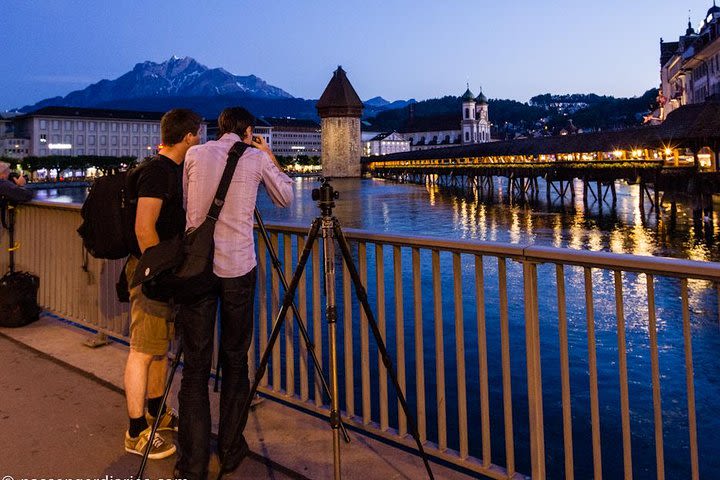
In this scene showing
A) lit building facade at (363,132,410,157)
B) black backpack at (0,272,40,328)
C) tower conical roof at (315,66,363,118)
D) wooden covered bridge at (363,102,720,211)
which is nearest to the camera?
black backpack at (0,272,40,328)

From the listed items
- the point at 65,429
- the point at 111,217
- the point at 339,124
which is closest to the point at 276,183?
the point at 111,217

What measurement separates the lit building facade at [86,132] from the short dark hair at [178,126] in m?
114

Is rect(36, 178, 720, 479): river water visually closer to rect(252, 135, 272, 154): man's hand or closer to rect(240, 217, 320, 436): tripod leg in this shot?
rect(240, 217, 320, 436): tripod leg

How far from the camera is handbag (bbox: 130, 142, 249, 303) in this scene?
9.47ft

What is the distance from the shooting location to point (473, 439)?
6906 mm

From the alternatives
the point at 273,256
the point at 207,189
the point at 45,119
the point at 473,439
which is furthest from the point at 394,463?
the point at 45,119

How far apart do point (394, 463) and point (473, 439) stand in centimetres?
389

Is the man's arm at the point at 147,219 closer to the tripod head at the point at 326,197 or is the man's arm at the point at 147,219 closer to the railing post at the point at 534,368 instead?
the tripod head at the point at 326,197

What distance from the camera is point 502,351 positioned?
3006mm

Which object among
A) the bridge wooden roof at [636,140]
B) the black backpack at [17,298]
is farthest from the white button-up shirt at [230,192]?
the bridge wooden roof at [636,140]

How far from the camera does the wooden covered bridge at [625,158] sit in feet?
109

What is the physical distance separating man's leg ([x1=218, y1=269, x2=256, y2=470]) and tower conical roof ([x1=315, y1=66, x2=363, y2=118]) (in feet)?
311

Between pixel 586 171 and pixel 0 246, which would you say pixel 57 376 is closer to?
pixel 0 246

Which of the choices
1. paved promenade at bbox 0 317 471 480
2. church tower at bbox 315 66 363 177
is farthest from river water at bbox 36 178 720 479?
church tower at bbox 315 66 363 177
